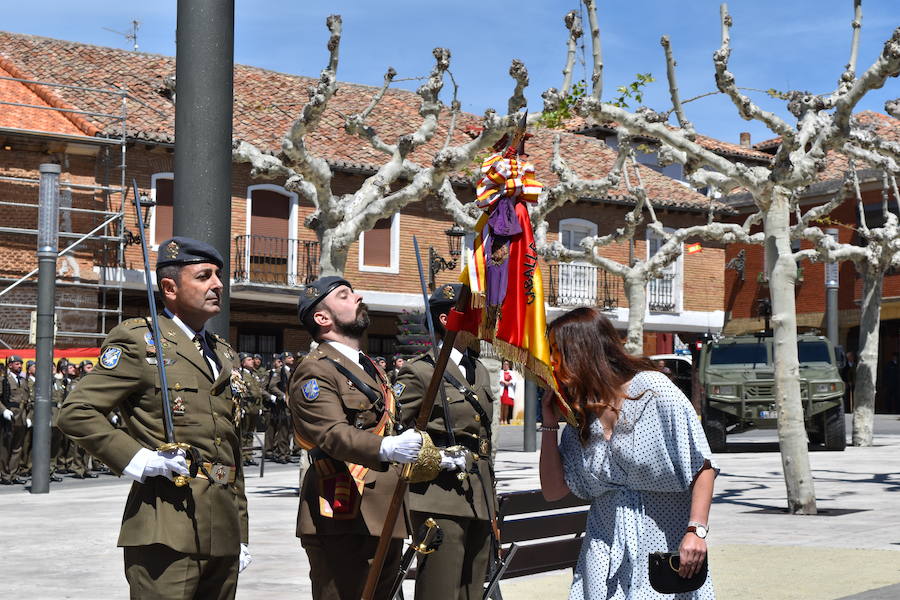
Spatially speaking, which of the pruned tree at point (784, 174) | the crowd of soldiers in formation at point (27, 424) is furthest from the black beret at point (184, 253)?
the crowd of soldiers in formation at point (27, 424)

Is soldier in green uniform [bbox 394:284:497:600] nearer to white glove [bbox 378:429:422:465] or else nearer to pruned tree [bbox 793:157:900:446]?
Answer: white glove [bbox 378:429:422:465]

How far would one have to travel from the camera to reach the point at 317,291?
523 cm

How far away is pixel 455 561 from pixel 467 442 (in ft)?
1.85

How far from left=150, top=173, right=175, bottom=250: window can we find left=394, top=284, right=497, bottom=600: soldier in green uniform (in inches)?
1031

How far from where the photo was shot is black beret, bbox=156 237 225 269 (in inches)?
187

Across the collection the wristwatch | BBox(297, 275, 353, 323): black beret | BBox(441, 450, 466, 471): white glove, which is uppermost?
BBox(297, 275, 353, 323): black beret

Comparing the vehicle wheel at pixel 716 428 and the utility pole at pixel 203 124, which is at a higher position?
the utility pole at pixel 203 124

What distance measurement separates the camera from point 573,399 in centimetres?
451

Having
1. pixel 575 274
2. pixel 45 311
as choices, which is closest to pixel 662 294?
pixel 575 274

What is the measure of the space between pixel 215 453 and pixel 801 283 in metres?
41.2

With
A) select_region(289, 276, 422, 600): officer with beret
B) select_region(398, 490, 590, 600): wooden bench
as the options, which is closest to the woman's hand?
select_region(289, 276, 422, 600): officer with beret

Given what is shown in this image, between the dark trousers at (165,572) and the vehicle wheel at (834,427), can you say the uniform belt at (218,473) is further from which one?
the vehicle wheel at (834,427)

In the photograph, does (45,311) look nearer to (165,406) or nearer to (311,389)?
(311,389)

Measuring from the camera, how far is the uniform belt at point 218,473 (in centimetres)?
459
